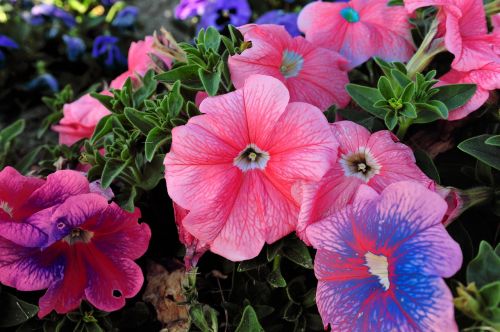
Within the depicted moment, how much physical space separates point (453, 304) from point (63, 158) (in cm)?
86

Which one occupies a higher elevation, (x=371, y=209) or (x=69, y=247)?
(x=371, y=209)

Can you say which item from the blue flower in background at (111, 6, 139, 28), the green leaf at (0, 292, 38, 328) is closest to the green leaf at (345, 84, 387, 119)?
the green leaf at (0, 292, 38, 328)

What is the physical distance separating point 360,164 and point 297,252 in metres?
0.19

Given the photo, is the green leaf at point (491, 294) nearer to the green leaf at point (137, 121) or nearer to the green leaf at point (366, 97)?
the green leaf at point (366, 97)

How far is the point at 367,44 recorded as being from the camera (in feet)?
4.21

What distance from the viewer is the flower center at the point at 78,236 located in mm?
1126

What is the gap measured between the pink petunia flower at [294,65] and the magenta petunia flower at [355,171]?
0.16 meters

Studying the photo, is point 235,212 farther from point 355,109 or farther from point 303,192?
point 355,109

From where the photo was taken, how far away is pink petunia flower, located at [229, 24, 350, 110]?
1088mm

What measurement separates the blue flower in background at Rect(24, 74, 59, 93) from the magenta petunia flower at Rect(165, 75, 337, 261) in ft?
3.71

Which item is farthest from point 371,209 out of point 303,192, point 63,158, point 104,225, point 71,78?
point 71,78

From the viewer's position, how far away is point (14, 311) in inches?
43.9

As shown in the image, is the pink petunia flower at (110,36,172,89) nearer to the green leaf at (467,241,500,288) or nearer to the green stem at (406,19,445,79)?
the green stem at (406,19,445,79)

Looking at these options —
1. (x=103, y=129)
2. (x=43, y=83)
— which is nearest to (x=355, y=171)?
(x=103, y=129)
